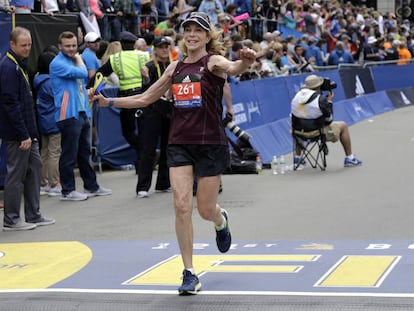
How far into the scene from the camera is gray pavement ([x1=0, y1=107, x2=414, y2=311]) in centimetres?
657

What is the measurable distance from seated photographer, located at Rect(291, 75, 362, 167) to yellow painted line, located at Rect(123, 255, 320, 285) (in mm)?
6365

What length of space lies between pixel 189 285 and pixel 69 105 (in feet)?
17.8

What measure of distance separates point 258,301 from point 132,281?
1.28 meters

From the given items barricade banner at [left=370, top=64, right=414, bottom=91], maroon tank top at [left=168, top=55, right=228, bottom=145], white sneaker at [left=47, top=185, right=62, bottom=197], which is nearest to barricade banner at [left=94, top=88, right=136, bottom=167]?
white sneaker at [left=47, top=185, right=62, bottom=197]

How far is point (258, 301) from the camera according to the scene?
6496mm

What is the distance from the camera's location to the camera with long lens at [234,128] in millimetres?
12555

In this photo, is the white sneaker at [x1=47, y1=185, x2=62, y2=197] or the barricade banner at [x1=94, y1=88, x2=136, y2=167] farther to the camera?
the barricade banner at [x1=94, y1=88, x2=136, y2=167]

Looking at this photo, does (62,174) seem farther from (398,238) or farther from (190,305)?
(190,305)

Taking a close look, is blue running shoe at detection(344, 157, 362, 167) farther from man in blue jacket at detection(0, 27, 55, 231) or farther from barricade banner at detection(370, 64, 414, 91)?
barricade banner at detection(370, 64, 414, 91)

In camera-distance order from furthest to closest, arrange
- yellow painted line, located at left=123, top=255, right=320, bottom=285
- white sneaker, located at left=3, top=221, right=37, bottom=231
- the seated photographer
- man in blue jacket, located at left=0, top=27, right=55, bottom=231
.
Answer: the seated photographer < white sneaker, located at left=3, top=221, right=37, bottom=231 < man in blue jacket, located at left=0, top=27, right=55, bottom=231 < yellow painted line, located at left=123, top=255, right=320, bottom=285

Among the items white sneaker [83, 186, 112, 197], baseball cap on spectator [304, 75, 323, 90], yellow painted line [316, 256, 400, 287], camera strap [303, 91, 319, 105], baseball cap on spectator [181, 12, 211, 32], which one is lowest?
white sneaker [83, 186, 112, 197]

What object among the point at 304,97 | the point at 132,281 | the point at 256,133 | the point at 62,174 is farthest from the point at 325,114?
the point at 132,281

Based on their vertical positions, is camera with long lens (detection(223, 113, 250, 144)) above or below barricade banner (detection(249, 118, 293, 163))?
above

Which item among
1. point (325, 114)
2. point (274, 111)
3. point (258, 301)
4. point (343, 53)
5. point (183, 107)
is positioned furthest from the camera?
point (343, 53)
